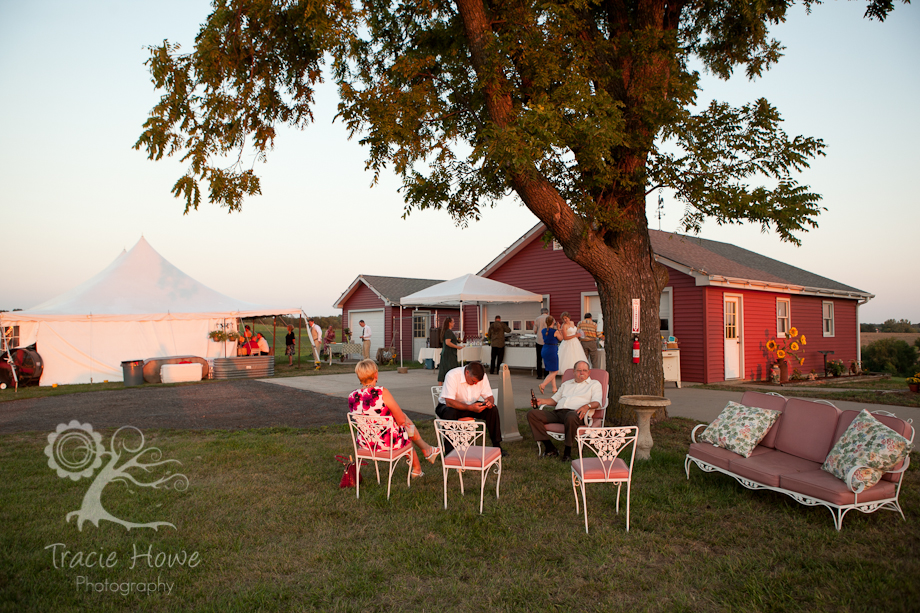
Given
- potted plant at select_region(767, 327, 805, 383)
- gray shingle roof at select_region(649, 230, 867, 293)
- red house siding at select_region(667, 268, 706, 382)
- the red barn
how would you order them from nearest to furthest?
red house siding at select_region(667, 268, 706, 382) → the red barn → gray shingle roof at select_region(649, 230, 867, 293) → potted plant at select_region(767, 327, 805, 383)

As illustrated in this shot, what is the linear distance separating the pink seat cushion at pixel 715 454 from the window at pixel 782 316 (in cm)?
1300

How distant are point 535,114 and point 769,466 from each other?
4.56m

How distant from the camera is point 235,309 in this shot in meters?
19.2

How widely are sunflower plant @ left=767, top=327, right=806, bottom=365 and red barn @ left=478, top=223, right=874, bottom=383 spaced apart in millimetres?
206

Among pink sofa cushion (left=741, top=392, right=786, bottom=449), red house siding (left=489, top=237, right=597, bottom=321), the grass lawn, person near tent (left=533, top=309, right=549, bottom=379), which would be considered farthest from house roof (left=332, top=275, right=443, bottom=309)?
pink sofa cushion (left=741, top=392, right=786, bottom=449)

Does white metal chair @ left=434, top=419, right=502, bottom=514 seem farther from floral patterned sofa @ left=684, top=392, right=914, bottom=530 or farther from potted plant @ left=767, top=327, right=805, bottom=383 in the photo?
potted plant @ left=767, top=327, right=805, bottom=383

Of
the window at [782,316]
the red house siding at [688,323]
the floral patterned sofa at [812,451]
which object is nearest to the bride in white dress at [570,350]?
the floral patterned sofa at [812,451]

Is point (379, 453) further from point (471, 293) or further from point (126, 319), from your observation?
point (126, 319)

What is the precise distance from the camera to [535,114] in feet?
23.0

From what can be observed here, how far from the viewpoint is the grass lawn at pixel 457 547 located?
11.1 ft

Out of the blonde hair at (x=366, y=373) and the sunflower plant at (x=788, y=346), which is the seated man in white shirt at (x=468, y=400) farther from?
the sunflower plant at (x=788, y=346)

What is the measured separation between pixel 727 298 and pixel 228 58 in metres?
12.9

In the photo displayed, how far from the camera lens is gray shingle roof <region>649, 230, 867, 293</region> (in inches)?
615

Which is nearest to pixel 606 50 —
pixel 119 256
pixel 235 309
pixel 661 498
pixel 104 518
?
pixel 661 498
